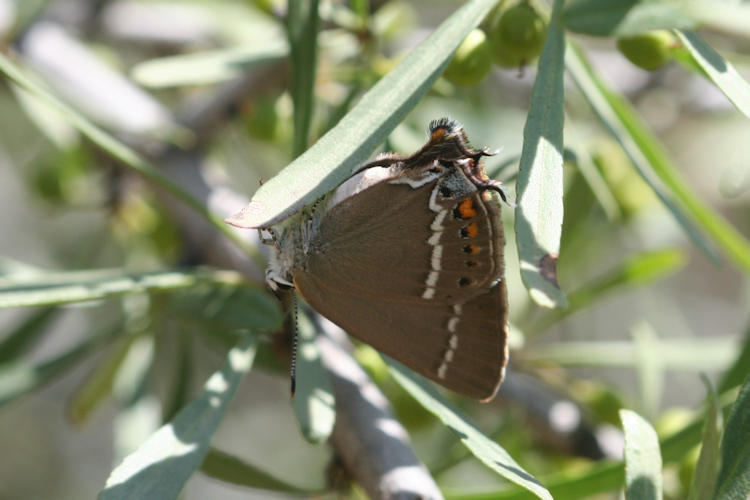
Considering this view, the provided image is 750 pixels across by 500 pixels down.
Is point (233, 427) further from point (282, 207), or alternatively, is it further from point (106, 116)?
point (282, 207)

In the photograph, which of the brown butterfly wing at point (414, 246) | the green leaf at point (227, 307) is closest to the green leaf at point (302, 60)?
the brown butterfly wing at point (414, 246)

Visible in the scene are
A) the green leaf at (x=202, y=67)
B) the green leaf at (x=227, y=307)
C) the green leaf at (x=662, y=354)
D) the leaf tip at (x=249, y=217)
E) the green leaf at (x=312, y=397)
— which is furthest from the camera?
the green leaf at (x=662, y=354)

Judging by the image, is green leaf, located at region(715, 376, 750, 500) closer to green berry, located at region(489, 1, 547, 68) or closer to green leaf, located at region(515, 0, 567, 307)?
green leaf, located at region(515, 0, 567, 307)

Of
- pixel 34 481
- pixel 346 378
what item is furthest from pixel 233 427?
pixel 346 378

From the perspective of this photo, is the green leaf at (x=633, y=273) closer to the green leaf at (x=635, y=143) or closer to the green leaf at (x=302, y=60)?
the green leaf at (x=635, y=143)

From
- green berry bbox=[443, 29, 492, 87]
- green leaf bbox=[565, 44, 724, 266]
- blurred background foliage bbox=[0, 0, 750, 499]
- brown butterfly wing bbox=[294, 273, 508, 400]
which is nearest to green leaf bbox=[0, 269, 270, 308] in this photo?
blurred background foliage bbox=[0, 0, 750, 499]

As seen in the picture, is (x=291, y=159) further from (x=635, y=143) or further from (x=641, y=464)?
(x=641, y=464)
